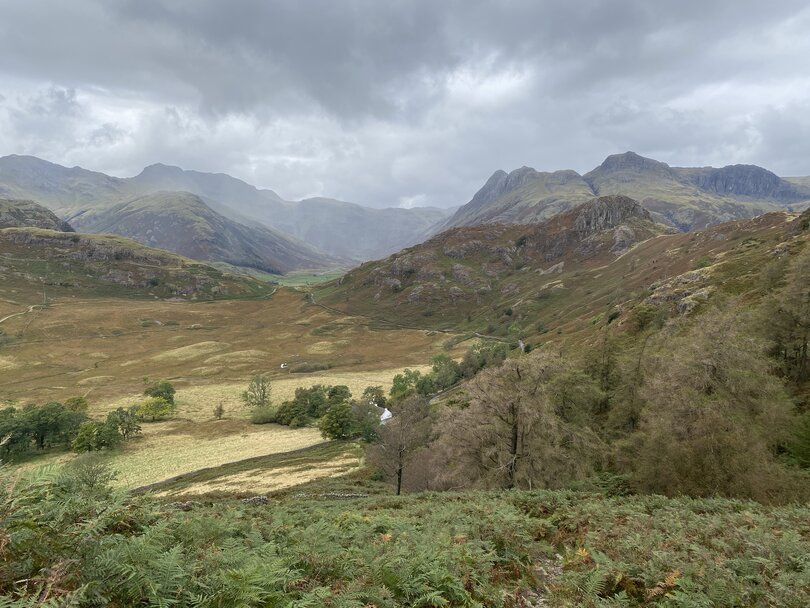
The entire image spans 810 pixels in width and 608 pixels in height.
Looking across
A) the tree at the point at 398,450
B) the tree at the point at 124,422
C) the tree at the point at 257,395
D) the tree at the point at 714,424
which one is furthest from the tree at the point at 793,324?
the tree at the point at 124,422

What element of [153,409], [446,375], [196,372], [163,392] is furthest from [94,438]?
[196,372]

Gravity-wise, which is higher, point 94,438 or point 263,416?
point 94,438

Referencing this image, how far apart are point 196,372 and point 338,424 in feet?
275

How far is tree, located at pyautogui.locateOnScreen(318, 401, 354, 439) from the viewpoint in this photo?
70688 millimetres

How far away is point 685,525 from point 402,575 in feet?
37.0

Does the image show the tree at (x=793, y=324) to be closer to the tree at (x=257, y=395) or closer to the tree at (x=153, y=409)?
the tree at (x=257, y=395)

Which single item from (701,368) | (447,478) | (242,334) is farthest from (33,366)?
(701,368)

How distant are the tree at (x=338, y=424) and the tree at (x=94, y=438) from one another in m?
33.7

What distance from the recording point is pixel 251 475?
52.3m

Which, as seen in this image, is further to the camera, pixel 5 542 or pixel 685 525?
pixel 685 525

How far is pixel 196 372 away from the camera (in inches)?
5281

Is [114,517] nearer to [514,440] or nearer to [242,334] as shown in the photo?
[514,440]

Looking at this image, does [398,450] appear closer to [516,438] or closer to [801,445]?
[516,438]

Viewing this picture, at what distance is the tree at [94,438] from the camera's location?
67562 millimetres
